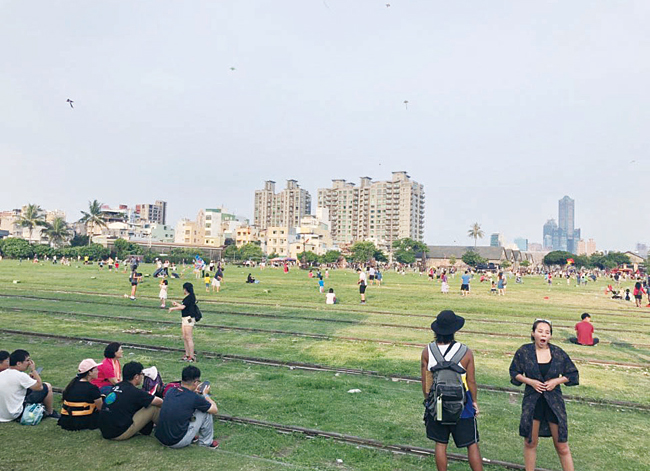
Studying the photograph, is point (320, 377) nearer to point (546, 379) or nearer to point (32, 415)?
point (32, 415)

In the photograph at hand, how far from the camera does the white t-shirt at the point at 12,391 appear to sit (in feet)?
22.0

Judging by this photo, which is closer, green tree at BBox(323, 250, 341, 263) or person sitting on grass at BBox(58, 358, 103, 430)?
person sitting on grass at BBox(58, 358, 103, 430)

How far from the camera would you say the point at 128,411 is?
632 cm

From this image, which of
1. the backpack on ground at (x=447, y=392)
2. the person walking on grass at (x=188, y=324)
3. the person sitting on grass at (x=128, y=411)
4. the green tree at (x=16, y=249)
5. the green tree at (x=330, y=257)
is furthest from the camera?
the green tree at (x=330, y=257)

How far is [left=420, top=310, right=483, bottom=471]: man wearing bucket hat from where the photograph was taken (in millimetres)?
5109

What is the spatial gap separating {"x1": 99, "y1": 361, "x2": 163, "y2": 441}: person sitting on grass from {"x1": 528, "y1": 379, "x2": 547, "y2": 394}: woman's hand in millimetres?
4885

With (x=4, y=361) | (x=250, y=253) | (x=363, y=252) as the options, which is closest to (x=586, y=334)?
(x=4, y=361)

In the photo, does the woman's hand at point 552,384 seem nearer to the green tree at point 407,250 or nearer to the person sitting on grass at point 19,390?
the person sitting on grass at point 19,390

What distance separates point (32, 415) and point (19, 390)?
0.42m

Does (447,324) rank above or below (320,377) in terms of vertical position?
above

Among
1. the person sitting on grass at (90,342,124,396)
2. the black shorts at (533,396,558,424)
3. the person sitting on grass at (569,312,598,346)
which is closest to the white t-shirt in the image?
the person sitting on grass at (90,342,124,396)

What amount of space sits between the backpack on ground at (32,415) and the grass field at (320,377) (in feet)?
0.48

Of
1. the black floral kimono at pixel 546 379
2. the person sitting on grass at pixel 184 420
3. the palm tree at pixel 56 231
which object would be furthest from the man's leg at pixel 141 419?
the palm tree at pixel 56 231

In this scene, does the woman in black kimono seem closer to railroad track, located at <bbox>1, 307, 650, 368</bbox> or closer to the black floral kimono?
the black floral kimono
